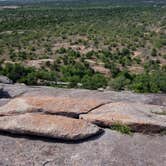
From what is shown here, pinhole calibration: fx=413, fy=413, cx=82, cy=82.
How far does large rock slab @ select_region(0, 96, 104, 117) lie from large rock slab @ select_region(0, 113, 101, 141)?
0.50 m

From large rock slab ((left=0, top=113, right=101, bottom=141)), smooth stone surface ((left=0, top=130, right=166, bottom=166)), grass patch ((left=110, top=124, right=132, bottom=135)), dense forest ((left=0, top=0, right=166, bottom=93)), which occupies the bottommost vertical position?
dense forest ((left=0, top=0, right=166, bottom=93))

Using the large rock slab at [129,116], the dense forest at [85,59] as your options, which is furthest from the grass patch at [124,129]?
the dense forest at [85,59]

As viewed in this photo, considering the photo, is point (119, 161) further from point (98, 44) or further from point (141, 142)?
point (98, 44)

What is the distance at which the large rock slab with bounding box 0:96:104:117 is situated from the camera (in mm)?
10586

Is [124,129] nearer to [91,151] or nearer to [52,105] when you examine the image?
[91,151]

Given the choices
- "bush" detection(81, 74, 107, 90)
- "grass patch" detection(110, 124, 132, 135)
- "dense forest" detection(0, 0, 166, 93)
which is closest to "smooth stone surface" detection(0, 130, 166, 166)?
"grass patch" detection(110, 124, 132, 135)

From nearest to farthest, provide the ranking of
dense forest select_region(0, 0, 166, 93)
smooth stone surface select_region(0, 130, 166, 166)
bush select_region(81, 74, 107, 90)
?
smooth stone surface select_region(0, 130, 166, 166)
bush select_region(81, 74, 107, 90)
dense forest select_region(0, 0, 166, 93)

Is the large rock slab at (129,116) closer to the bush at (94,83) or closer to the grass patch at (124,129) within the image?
the grass patch at (124,129)

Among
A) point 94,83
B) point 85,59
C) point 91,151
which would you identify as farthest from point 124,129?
point 85,59

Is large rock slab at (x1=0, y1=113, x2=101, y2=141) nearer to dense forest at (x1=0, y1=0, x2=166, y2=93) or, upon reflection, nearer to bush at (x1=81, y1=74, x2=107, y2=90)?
bush at (x1=81, y1=74, x2=107, y2=90)

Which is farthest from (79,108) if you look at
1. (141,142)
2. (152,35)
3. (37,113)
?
(152,35)

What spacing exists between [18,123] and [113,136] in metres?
2.30

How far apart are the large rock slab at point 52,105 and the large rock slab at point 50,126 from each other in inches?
19.8

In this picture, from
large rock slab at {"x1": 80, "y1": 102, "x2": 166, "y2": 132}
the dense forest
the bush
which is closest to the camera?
large rock slab at {"x1": 80, "y1": 102, "x2": 166, "y2": 132}
